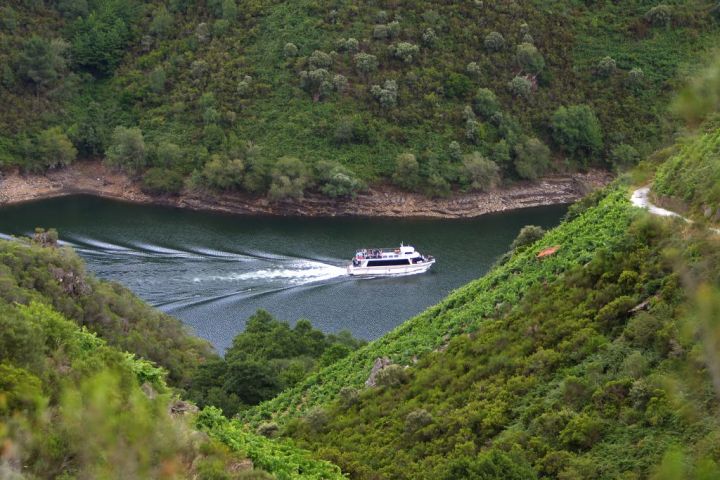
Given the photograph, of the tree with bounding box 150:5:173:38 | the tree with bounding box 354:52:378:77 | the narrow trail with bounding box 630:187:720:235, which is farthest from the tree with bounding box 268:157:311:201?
the narrow trail with bounding box 630:187:720:235

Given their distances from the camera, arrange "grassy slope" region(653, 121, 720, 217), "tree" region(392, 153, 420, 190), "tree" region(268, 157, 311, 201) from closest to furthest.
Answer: "grassy slope" region(653, 121, 720, 217)
"tree" region(268, 157, 311, 201)
"tree" region(392, 153, 420, 190)

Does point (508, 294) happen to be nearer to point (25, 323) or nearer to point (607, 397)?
point (607, 397)

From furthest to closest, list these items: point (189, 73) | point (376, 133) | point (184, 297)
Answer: point (189, 73) → point (376, 133) → point (184, 297)

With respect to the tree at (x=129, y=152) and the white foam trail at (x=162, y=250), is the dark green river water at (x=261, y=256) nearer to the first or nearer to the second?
the white foam trail at (x=162, y=250)

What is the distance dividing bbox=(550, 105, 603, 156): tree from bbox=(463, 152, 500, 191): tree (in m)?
5.89

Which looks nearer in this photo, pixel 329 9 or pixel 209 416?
pixel 209 416

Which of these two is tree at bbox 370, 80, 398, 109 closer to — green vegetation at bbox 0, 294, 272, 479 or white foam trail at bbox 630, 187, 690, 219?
white foam trail at bbox 630, 187, 690, 219

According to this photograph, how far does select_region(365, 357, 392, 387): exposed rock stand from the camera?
73.0 ft

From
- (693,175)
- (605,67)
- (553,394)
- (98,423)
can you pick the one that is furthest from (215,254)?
(98,423)

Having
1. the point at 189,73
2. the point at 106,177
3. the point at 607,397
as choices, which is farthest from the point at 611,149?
the point at 607,397

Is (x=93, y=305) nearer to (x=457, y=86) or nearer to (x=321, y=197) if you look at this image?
(x=321, y=197)

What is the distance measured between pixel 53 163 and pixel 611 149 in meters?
37.1

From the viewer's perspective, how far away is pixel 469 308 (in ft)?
78.2

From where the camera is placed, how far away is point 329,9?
6481 cm
